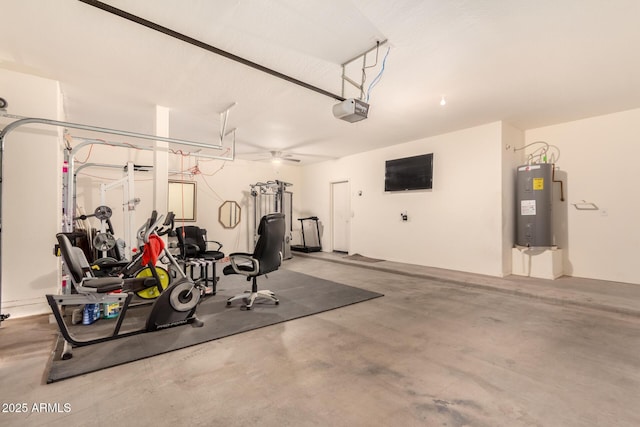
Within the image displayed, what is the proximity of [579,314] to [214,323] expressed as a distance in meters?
4.12

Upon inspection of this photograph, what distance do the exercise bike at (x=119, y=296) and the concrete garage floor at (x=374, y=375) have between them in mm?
433

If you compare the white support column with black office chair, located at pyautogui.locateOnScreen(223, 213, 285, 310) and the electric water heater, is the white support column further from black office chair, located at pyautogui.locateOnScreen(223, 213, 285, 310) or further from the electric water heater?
the electric water heater

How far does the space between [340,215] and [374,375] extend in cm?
616

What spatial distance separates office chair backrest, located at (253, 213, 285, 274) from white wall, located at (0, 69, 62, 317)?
233 centimetres

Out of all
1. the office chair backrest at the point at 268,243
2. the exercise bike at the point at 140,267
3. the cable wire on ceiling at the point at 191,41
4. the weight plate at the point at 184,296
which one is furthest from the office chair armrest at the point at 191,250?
the cable wire on ceiling at the point at 191,41

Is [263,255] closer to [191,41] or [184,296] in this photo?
[184,296]

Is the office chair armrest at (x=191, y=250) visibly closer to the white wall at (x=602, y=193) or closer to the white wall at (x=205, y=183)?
the white wall at (x=205, y=183)

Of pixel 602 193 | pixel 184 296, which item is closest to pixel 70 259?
pixel 184 296

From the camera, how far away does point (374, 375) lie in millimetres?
2033

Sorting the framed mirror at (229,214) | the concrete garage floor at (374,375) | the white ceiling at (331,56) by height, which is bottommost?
the concrete garage floor at (374,375)

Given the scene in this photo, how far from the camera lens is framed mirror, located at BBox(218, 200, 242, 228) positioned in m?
7.46

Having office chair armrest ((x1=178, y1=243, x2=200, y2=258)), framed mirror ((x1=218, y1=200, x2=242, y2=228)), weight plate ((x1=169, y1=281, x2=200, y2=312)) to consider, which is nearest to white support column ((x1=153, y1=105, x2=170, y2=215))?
office chair armrest ((x1=178, y1=243, x2=200, y2=258))

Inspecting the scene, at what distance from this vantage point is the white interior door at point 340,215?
792 cm

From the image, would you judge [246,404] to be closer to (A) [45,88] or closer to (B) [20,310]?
(B) [20,310]
